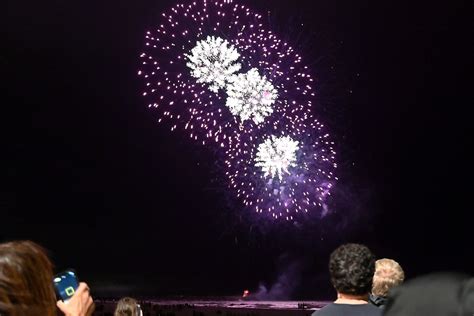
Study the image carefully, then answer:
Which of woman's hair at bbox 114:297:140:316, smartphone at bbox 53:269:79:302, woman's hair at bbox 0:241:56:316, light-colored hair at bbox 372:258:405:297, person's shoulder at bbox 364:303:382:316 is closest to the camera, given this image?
woman's hair at bbox 0:241:56:316

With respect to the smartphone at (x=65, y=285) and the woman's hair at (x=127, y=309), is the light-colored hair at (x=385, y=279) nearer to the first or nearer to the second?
the woman's hair at (x=127, y=309)

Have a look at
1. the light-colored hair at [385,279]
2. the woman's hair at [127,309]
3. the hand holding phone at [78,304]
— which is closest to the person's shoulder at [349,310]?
the light-colored hair at [385,279]

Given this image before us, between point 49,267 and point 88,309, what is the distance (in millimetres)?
401

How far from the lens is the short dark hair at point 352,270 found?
376 centimetres

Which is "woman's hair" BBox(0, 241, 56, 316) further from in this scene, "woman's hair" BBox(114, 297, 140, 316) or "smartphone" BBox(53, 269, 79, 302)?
"woman's hair" BBox(114, 297, 140, 316)

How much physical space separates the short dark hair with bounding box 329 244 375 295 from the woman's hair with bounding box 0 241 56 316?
86.7 inches

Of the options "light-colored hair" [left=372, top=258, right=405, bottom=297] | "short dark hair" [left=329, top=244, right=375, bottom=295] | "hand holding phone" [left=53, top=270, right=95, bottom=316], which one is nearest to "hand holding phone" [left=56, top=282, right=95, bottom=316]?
"hand holding phone" [left=53, top=270, right=95, bottom=316]

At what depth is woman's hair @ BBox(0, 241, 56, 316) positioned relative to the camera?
1.87m

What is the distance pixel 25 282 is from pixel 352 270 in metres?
2.34

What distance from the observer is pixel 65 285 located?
2305 mm

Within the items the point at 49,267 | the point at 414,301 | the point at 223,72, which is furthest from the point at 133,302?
the point at 223,72

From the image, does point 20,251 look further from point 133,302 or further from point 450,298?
point 133,302

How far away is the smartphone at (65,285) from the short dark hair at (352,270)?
1.93 meters

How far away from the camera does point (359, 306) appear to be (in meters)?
3.74
